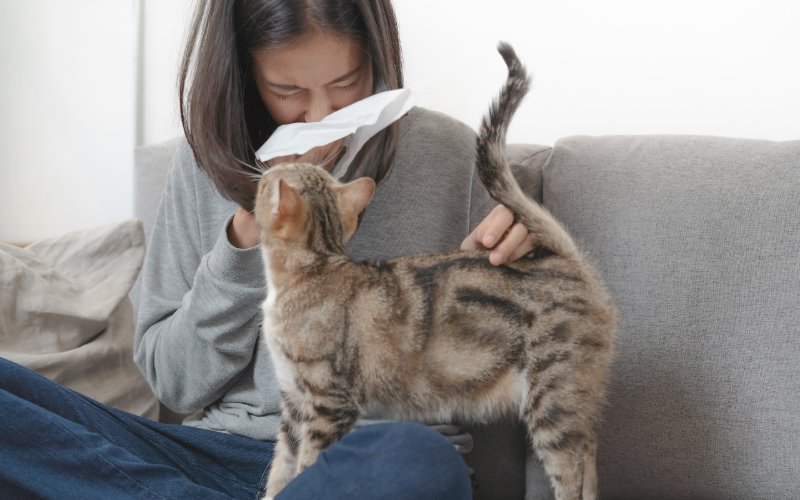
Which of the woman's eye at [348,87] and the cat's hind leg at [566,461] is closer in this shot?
the cat's hind leg at [566,461]

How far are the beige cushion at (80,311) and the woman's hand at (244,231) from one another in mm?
560

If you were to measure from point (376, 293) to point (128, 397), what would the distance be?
0.84 metres

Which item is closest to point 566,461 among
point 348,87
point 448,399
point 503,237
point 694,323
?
point 448,399

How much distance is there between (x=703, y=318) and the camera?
130 cm

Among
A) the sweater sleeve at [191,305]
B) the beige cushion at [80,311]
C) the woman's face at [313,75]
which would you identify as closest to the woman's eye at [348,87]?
the woman's face at [313,75]

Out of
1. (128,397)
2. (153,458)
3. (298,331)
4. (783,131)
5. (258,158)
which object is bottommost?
(128,397)

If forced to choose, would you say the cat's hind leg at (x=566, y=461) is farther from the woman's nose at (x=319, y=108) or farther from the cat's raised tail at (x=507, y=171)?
the woman's nose at (x=319, y=108)

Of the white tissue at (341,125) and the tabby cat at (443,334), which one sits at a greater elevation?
the white tissue at (341,125)

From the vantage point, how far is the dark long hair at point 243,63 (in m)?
1.20

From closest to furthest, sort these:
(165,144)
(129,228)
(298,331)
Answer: (298,331) → (129,228) → (165,144)

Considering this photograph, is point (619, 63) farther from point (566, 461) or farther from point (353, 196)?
point (566, 461)

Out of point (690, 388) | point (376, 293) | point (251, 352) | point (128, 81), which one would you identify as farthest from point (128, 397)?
point (690, 388)

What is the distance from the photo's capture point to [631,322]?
1.34 m

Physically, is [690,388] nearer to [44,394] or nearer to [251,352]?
[251,352]
